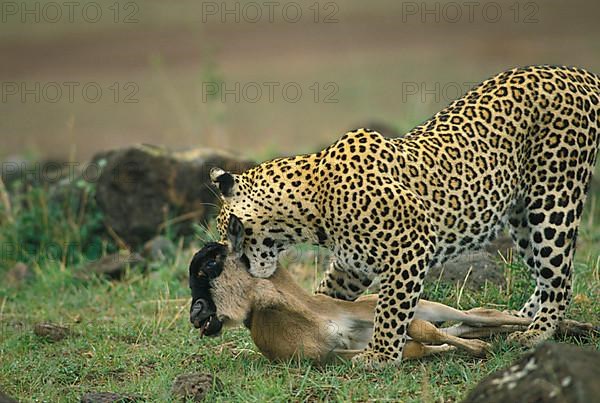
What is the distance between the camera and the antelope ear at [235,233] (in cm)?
684

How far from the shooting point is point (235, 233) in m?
6.88

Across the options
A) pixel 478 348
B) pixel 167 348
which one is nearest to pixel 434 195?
pixel 478 348

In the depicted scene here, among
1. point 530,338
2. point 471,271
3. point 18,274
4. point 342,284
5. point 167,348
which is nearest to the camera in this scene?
point 530,338

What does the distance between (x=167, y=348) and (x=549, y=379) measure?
354 centimetres

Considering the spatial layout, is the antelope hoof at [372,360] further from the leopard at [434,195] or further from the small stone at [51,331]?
the small stone at [51,331]

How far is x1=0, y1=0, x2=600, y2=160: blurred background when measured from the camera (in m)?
19.9

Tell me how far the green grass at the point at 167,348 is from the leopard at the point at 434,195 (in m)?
0.39

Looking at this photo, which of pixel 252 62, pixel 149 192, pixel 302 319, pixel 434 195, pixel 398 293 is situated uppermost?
pixel 434 195

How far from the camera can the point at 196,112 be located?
20.2 m

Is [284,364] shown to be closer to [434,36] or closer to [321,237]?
[321,237]

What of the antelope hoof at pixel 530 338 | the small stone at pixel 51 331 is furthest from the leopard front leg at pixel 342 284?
the small stone at pixel 51 331

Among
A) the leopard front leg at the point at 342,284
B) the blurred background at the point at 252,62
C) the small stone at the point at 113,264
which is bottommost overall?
the blurred background at the point at 252,62

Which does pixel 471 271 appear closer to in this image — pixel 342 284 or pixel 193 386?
pixel 342 284

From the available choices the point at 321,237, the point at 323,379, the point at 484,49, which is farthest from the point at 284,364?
the point at 484,49
